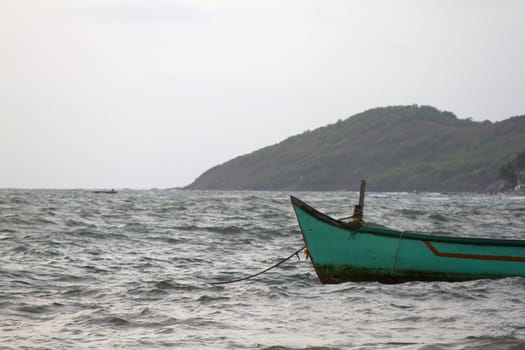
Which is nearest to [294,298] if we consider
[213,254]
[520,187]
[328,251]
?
[328,251]

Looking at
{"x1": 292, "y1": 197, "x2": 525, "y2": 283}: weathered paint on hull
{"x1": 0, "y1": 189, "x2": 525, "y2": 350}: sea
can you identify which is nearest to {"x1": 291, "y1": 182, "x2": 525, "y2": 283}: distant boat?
{"x1": 292, "y1": 197, "x2": 525, "y2": 283}: weathered paint on hull

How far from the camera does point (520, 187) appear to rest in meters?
146

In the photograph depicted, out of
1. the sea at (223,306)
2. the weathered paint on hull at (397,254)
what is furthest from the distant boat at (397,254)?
the sea at (223,306)

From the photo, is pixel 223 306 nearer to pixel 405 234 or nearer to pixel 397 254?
pixel 397 254

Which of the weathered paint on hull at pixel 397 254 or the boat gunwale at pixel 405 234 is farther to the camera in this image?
the weathered paint on hull at pixel 397 254

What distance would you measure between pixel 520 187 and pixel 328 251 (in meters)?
144

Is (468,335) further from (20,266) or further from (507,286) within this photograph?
(20,266)

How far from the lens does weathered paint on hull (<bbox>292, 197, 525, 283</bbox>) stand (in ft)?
40.7

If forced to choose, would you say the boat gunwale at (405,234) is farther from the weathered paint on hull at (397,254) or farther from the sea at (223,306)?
the sea at (223,306)

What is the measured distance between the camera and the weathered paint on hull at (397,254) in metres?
12.4

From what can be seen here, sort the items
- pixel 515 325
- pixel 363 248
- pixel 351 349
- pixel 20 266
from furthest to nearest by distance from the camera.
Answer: pixel 20 266 → pixel 363 248 → pixel 515 325 → pixel 351 349

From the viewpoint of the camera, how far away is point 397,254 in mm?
12594

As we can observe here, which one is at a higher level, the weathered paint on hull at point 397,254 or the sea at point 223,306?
the weathered paint on hull at point 397,254

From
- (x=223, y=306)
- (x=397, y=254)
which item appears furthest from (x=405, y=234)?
(x=223, y=306)
